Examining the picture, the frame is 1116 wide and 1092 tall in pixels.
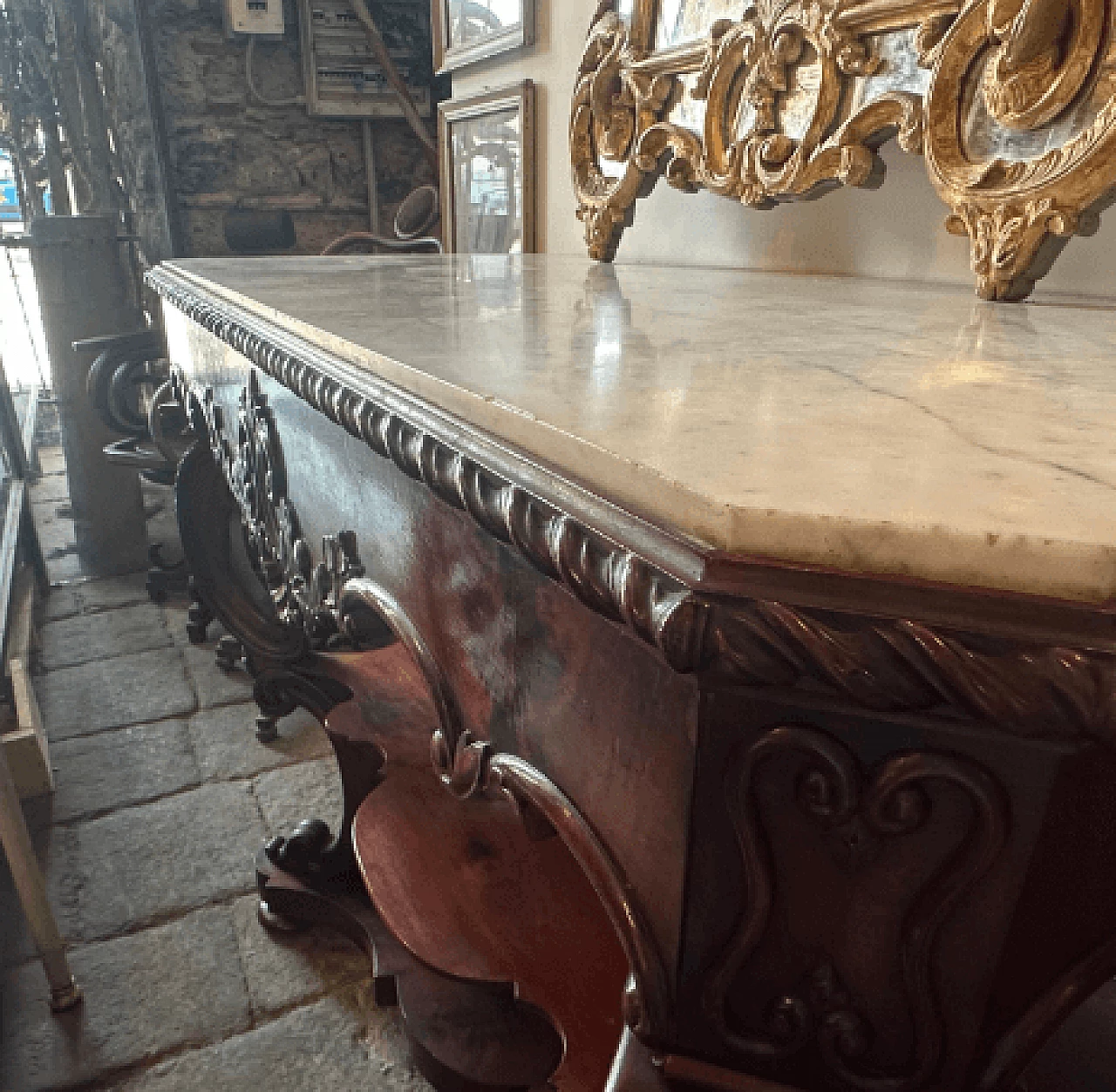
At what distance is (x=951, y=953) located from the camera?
314 mm

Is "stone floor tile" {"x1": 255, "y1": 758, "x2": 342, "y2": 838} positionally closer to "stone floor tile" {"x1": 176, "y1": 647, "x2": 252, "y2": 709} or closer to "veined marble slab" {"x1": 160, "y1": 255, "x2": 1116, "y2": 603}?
"stone floor tile" {"x1": 176, "y1": 647, "x2": 252, "y2": 709}

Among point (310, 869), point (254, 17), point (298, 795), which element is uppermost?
point (254, 17)

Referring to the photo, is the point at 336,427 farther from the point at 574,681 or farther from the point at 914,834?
the point at 914,834

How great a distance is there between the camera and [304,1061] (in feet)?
3.80

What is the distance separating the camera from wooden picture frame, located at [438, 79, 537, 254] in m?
1.84

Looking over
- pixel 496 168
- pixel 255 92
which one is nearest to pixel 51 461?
pixel 255 92

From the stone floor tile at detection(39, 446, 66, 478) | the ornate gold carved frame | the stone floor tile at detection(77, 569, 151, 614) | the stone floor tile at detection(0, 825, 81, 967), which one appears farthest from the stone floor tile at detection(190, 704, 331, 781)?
the stone floor tile at detection(39, 446, 66, 478)

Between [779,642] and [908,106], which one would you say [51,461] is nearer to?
[908,106]

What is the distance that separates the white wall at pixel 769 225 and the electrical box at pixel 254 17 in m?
2.99

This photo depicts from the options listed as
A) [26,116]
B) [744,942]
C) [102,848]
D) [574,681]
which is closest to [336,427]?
[574,681]

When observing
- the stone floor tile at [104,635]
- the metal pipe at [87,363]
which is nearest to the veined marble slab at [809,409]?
the stone floor tile at [104,635]

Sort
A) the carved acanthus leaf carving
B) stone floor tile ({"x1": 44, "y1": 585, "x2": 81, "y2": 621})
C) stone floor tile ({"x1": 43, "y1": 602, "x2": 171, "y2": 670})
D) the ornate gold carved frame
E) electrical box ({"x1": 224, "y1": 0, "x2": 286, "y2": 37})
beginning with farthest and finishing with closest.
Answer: electrical box ({"x1": 224, "y1": 0, "x2": 286, "y2": 37}) < stone floor tile ({"x1": 44, "y1": 585, "x2": 81, "y2": 621}) < stone floor tile ({"x1": 43, "y1": 602, "x2": 171, "y2": 670}) < the ornate gold carved frame < the carved acanthus leaf carving

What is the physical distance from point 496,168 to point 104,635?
1745 millimetres

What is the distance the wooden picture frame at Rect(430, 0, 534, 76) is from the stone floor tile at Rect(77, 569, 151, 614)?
6.22 feet
